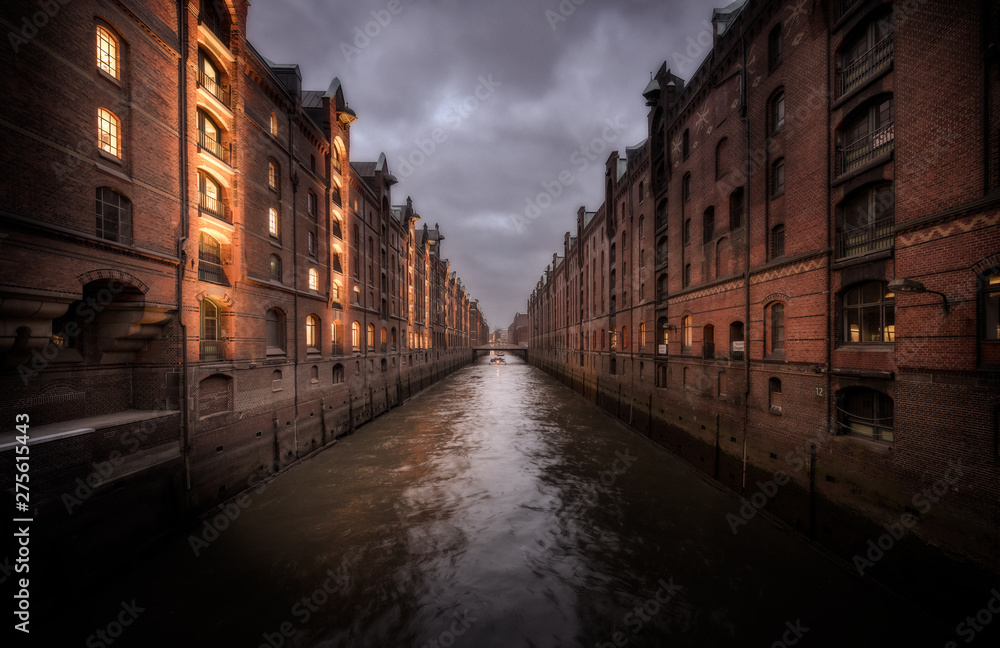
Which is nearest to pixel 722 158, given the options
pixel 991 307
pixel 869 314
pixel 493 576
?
pixel 869 314

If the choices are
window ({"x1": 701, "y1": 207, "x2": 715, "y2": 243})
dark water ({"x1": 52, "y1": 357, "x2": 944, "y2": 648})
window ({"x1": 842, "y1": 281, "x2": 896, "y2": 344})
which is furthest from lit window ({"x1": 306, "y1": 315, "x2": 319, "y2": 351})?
window ({"x1": 842, "y1": 281, "x2": 896, "y2": 344})

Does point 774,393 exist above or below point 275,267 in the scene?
below

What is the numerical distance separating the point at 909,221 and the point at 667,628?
8.69m

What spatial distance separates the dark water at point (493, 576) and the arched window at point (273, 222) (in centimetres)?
A: 899

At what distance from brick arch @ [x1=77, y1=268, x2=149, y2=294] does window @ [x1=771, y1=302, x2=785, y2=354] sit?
16.9 metres

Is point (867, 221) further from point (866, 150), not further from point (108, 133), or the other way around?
point (108, 133)

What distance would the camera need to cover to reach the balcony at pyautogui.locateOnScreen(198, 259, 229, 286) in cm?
Answer: 1140

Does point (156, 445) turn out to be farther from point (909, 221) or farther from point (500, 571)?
point (909, 221)

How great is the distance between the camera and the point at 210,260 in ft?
39.2

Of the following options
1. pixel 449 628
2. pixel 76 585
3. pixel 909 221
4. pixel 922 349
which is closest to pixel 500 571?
pixel 449 628

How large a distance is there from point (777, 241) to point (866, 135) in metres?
3.36

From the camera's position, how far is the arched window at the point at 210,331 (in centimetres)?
1125

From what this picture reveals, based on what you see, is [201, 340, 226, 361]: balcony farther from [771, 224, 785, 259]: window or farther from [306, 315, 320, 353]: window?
[771, 224, 785, 259]: window

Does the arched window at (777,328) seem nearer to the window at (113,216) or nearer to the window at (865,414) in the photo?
the window at (865,414)
